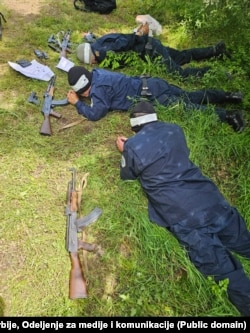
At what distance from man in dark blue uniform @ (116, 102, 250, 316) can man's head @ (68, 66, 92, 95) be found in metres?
1.49

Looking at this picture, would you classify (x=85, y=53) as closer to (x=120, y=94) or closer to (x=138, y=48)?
(x=138, y=48)

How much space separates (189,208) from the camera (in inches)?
123

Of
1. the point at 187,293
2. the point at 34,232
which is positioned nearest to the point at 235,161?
the point at 187,293

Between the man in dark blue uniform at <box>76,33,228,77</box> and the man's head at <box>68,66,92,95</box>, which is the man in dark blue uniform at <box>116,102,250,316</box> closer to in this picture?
the man's head at <box>68,66,92,95</box>

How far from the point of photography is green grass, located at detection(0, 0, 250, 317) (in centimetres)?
286

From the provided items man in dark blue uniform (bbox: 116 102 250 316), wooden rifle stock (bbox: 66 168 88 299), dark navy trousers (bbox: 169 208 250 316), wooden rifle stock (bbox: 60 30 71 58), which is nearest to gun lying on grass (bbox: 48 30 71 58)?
wooden rifle stock (bbox: 60 30 71 58)

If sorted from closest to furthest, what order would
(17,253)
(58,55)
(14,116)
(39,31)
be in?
(17,253) → (14,116) → (58,55) → (39,31)

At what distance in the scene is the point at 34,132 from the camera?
14.5 ft

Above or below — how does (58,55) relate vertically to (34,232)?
above

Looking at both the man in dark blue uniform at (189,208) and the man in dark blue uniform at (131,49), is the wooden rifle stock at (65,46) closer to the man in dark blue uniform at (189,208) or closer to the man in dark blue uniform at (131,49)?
the man in dark blue uniform at (131,49)

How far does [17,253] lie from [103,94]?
2.44m

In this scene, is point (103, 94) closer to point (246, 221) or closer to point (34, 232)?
point (34, 232)

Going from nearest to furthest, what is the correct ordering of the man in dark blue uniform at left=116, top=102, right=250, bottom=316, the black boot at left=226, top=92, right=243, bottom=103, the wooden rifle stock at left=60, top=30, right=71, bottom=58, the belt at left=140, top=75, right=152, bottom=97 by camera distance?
the man in dark blue uniform at left=116, top=102, right=250, bottom=316
the belt at left=140, top=75, right=152, bottom=97
the black boot at left=226, top=92, right=243, bottom=103
the wooden rifle stock at left=60, top=30, right=71, bottom=58

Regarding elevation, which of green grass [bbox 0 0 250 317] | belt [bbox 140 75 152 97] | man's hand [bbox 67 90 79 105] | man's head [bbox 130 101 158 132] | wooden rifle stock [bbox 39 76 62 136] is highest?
man's head [bbox 130 101 158 132]
